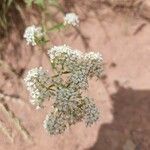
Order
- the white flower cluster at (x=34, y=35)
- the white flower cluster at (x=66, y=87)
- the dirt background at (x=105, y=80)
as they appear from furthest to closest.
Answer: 1. the dirt background at (x=105, y=80)
2. the white flower cluster at (x=34, y=35)
3. the white flower cluster at (x=66, y=87)

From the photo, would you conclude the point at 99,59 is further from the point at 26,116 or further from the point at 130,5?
the point at 130,5

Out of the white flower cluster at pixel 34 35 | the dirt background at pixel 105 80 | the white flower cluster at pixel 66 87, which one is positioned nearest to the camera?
the white flower cluster at pixel 66 87

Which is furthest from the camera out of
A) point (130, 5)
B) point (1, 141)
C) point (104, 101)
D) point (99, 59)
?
point (130, 5)

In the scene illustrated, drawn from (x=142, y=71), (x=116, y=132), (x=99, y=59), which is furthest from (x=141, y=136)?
(x=99, y=59)

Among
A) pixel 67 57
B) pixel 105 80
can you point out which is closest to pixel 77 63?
pixel 67 57

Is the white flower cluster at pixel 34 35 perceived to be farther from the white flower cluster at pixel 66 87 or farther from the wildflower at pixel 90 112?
the wildflower at pixel 90 112

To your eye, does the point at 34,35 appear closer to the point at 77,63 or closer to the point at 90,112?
the point at 77,63

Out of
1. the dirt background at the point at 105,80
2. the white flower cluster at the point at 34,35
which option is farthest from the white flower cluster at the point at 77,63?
the dirt background at the point at 105,80

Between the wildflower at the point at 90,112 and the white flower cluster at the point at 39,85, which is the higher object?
the white flower cluster at the point at 39,85
